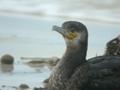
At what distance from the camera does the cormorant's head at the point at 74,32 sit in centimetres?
910

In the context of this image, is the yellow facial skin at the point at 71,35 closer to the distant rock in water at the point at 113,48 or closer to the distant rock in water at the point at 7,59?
the distant rock in water at the point at 113,48

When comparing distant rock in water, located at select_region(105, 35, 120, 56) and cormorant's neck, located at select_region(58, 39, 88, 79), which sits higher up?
cormorant's neck, located at select_region(58, 39, 88, 79)

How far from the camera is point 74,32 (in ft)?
30.0

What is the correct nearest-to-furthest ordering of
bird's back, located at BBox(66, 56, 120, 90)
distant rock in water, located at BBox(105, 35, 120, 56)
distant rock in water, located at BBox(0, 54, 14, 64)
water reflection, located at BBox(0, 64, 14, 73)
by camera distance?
1. bird's back, located at BBox(66, 56, 120, 90)
2. distant rock in water, located at BBox(105, 35, 120, 56)
3. water reflection, located at BBox(0, 64, 14, 73)
4. distant rock in water, located at BBox(0, 54, 14, 64)

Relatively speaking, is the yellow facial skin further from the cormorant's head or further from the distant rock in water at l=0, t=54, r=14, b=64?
the distant rock in water at l=0, t=54, r=14, b=64

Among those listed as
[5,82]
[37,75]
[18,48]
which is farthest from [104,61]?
[18,48]

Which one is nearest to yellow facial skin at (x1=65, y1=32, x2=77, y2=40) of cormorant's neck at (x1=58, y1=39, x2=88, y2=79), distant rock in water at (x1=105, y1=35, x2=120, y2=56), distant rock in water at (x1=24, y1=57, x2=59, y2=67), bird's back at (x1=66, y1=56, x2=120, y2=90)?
cormorant's neck at (x1=58, y1=39, x2=88, y2=79)

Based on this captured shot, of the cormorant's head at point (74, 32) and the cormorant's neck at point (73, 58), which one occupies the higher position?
the cormorant's head at point (74, 32)

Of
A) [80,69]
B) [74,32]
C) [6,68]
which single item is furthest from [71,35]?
[6,68]

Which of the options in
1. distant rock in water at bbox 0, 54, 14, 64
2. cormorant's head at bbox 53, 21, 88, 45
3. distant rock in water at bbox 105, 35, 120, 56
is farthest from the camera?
distant rock in water at bbox 0, 54, 14, 64

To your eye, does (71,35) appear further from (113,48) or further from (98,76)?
(113,48)

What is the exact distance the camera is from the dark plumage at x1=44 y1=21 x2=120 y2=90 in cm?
897

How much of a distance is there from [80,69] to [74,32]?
424 millimetres

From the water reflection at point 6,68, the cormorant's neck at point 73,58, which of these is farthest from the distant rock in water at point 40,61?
the cormorant's neck at point 73,58
